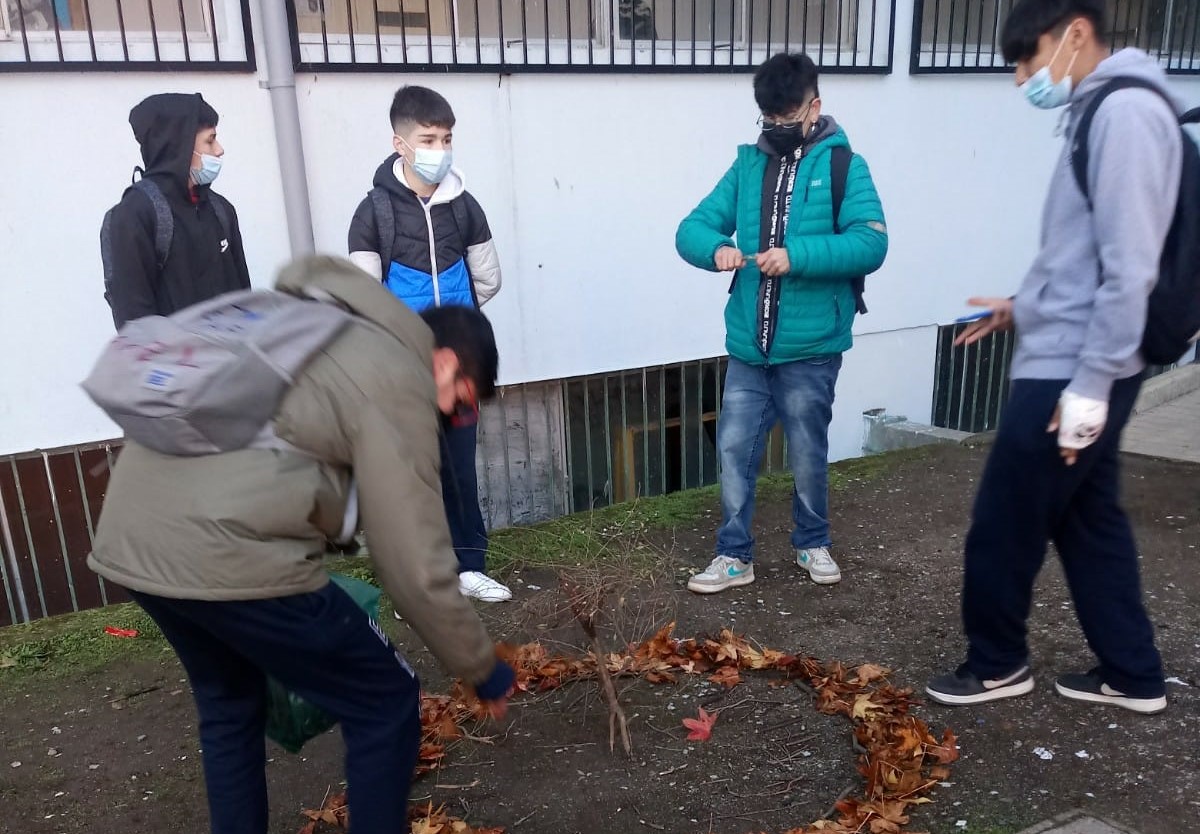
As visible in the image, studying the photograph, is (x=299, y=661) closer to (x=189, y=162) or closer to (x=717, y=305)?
(x=189, y=162)

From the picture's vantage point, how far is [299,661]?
1910 mm

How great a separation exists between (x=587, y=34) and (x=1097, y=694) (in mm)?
3745

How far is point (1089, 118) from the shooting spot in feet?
7.91

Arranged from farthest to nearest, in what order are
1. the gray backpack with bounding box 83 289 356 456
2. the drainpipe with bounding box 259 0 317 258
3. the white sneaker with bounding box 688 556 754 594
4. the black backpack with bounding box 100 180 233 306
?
1. the drainpipe with bounding box 259 0 317 258
2. the white sneaker with bounding box 688 556 754 594
3. the black backpack with bounding box 100 180 233 306
4. the gray backpack with bounding box 83 289 356 456

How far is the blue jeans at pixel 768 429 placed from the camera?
12.3 ft

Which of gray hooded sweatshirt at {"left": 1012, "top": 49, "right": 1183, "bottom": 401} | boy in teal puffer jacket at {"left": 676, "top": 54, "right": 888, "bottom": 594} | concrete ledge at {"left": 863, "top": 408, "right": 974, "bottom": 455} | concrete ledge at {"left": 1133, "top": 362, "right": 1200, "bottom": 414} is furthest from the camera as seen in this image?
concrete ledge at {"left": 1133, "top": 362, "right": 1200, "bottom": 414}

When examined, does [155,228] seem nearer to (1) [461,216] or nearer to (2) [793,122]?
(1) [461,216]

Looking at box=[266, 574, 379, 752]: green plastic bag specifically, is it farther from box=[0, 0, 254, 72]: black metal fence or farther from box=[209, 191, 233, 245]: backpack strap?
box=[0, 0, 254, 72]: black metal fence

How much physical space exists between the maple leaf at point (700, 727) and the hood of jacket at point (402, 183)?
6.82 feet

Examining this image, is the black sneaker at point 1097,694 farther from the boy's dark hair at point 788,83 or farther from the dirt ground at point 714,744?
the boy's dark hair at point 788,83

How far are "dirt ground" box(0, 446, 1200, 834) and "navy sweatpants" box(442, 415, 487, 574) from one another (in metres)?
0.25

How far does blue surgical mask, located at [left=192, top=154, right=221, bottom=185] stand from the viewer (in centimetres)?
344

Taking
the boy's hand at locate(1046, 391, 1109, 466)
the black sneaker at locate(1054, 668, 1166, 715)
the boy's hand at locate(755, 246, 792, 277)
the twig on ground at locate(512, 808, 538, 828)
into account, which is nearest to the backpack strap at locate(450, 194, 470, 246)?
the boy's hand at locate(755, 246, 792, 277)

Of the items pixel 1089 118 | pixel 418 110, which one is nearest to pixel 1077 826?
pixel 1089 118
